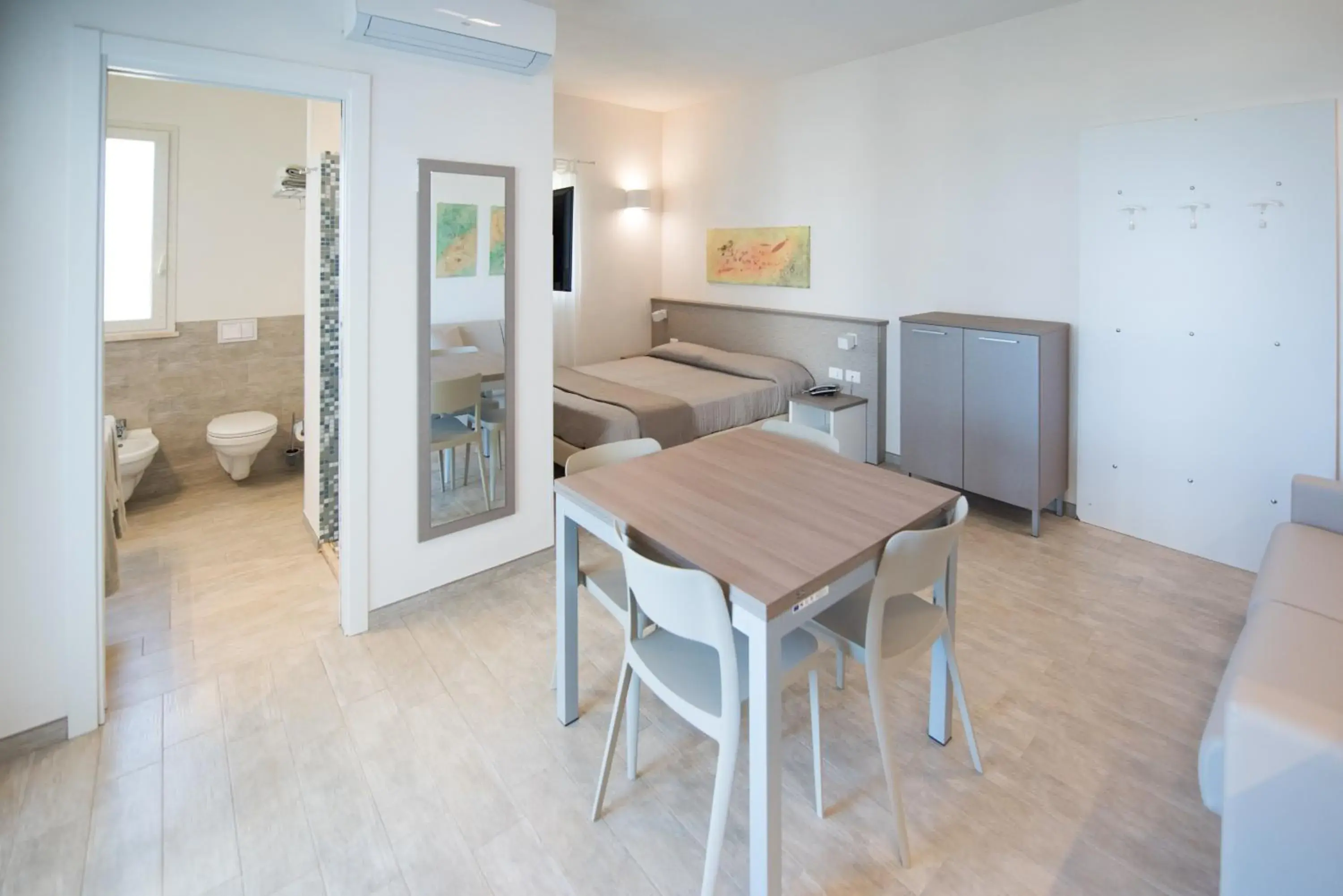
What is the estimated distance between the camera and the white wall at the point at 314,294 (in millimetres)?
3160

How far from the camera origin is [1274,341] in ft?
9.90

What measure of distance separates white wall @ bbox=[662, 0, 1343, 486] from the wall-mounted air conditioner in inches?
100

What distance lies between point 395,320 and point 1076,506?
368 centimetres

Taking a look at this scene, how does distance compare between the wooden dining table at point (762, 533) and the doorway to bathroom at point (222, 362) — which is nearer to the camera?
the wooden dining table at point (762, 533)

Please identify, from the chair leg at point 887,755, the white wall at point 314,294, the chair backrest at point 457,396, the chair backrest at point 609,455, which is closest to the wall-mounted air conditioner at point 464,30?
the white wall at point 314,294

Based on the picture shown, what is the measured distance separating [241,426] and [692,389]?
2876 millimetres

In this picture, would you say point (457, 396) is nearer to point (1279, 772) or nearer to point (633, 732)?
point (633, 732)

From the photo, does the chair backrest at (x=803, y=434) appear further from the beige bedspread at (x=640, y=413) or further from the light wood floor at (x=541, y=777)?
the beige bedspread at (x=640, y=413)

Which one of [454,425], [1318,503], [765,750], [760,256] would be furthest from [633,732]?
[760,256]

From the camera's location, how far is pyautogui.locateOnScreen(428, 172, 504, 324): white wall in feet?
8.87

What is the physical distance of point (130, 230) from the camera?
13.3ft

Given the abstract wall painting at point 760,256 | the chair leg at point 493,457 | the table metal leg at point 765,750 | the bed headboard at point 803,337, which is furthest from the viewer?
the abstract wall painting at point 760,256

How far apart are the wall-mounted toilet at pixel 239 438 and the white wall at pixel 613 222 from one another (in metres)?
2.46

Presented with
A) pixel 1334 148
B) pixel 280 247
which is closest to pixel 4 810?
pixel 280 247
